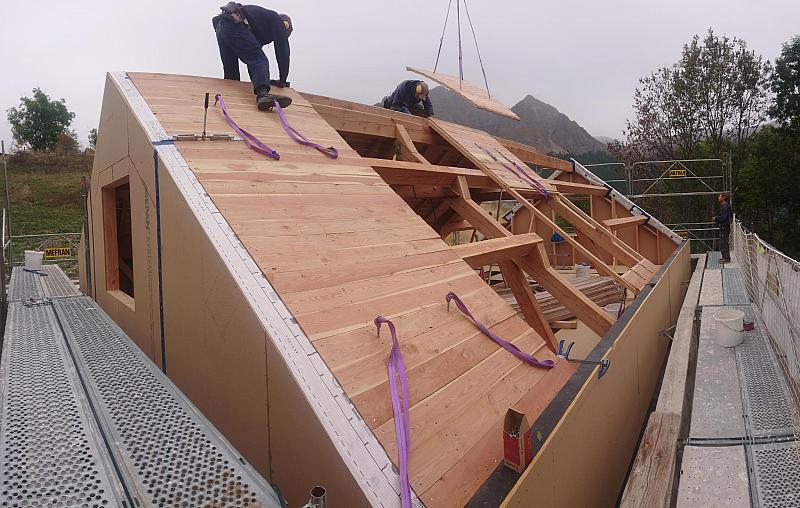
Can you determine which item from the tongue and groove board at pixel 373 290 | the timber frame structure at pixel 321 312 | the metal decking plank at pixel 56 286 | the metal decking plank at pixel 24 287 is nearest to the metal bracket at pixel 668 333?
the timber frame structure at pixel 321 312

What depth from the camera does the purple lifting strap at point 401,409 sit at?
1.42 metres

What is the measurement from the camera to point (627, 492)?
2.49 metres

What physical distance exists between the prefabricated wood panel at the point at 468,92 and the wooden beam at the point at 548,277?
2.83 meters

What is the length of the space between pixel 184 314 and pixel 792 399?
12.7 feet

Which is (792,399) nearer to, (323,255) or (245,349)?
(323,255)

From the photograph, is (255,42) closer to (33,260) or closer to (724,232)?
(33,260)

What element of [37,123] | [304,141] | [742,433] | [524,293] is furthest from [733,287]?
[37,123]

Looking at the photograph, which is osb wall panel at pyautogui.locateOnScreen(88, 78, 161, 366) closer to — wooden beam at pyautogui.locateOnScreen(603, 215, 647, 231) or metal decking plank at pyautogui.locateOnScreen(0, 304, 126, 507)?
metal decking plank at pyautogui.locateOnScreen(0, 304, 126, 507)

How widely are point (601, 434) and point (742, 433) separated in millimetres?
1164

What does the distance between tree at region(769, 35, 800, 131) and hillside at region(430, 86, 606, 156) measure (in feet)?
126

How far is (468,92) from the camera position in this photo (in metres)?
7.03

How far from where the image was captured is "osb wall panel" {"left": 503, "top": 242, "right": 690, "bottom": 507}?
1638 millimetres

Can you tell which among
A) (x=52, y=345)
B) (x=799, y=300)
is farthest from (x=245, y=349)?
(x=799, y=300)

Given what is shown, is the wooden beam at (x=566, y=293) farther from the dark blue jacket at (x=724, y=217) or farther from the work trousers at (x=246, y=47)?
the dark blue jacket at (x=724, y=217)
